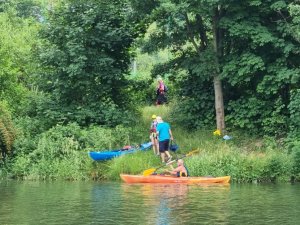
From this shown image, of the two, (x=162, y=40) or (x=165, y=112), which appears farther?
(x=165, y=112)

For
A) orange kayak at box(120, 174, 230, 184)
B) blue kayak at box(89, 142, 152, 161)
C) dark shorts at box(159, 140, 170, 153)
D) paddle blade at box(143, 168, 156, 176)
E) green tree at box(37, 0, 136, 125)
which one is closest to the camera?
orange kayak at box(120, 174, 230, 184)

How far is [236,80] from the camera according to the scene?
2556cm

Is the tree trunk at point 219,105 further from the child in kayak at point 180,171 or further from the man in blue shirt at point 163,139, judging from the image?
the child in kayak at point 180,171

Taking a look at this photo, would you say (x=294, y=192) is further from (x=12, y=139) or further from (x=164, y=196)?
(x=12, y=139)

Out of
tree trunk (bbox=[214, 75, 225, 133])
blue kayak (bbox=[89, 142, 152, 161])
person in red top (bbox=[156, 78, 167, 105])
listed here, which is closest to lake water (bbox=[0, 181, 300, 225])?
blue kayak (bbox=[89, 142, 152, 161])

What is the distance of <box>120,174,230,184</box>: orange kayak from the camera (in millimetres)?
20719

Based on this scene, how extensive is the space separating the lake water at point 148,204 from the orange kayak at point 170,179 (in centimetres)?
41

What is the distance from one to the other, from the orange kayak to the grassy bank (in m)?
1.15

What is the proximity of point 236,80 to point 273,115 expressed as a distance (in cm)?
223

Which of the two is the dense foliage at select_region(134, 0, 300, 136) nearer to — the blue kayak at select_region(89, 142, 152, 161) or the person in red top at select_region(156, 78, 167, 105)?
the person in red top at select_region(156, 78, 167, 105)

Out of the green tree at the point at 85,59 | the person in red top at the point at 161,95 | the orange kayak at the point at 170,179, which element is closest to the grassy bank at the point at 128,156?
the orange kayak at the point at 170,179

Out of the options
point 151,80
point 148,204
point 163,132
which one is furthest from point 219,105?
point 148,204

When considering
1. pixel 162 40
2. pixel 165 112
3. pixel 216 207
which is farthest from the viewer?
pixel 165 112

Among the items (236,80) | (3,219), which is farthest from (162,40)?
(3,219)
